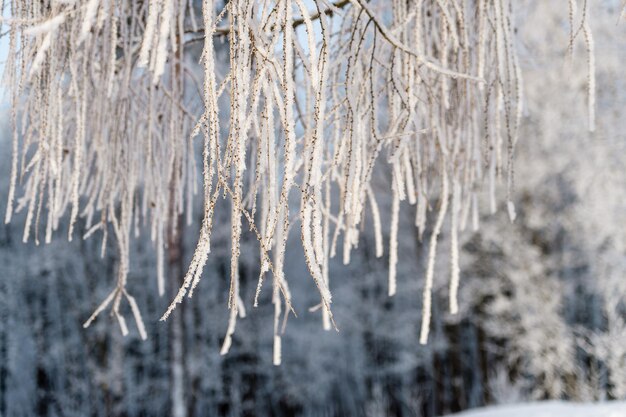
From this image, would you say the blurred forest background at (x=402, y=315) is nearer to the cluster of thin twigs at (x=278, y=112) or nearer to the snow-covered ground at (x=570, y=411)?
the snow-covered ground at (x=570, y=411)

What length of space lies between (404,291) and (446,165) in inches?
299

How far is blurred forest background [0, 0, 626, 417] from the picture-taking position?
6402mm

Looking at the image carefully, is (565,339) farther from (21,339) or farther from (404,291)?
(21,339)

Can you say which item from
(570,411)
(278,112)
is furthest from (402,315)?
(278,112)

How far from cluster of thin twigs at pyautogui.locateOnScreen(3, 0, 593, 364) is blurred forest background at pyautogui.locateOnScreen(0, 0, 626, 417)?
4354mm

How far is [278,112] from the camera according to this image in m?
0.96

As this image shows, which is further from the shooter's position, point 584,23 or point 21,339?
point 21,339

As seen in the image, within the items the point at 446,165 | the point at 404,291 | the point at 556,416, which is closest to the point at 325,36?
the point at 446,165

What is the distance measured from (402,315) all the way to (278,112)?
25.3 feet

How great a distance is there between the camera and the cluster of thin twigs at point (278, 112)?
1.94 feet

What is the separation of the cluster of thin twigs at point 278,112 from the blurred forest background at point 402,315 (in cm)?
435

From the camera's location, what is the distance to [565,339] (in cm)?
654

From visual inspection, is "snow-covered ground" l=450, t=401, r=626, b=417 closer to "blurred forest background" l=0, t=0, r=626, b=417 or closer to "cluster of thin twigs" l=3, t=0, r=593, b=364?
"cluster of thin twigs" l=3, t=0, r=593, b=364

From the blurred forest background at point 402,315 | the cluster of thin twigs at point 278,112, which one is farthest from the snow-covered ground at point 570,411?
the blurred forest background at point 402,315
